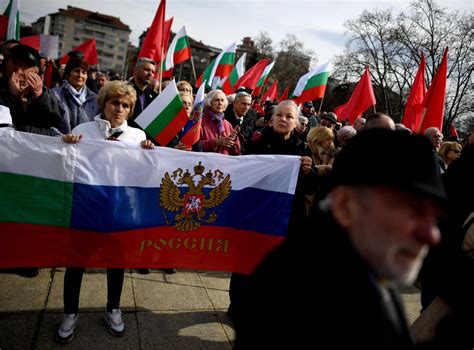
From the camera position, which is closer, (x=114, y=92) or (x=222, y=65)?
(x=114, y=92)

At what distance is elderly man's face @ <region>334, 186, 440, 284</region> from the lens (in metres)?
1.01

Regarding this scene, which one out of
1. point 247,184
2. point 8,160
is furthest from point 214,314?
point 8,160

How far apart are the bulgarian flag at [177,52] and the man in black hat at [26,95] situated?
257 inches

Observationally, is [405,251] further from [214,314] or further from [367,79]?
[367,79]

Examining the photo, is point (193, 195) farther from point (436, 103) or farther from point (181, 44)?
point (181, 44)

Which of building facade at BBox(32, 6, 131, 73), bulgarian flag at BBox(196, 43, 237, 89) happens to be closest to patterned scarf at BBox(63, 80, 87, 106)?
bulgarian flag at BBox(196, 43, 237, 89)

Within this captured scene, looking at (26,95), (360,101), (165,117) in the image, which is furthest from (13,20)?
(360,101)

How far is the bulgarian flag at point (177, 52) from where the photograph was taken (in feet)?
31.2

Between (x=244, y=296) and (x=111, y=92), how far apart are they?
7.76 ft

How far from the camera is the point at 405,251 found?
102 cm

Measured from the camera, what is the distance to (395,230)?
39.9 inches

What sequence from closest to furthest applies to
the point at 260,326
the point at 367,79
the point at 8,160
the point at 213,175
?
the point at 260,326 < the point at 8,160 < the point at 213,175 < the point at 367,79

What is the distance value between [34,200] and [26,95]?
0.98 metres

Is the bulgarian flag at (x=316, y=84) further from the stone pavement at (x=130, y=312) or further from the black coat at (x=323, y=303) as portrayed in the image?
the black coat at (x=323, y=303)
